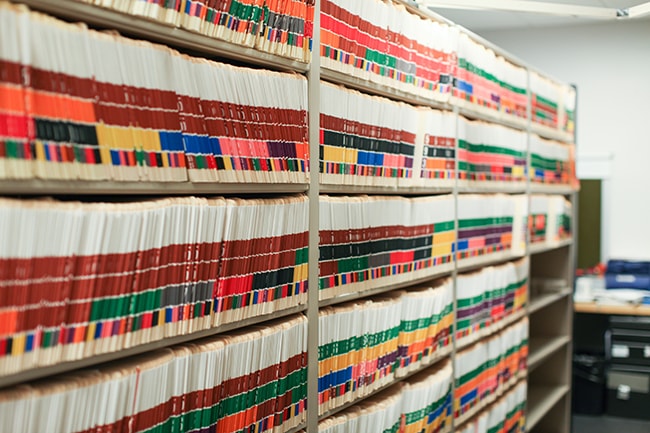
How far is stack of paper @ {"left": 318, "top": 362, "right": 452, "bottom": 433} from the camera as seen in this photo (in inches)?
96.0

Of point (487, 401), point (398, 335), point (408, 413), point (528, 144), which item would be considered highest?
point (528, 144)

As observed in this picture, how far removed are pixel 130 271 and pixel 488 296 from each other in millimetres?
2294

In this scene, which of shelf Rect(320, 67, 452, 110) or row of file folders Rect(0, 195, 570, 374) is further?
shelf Rect(320, 67, 452, 110)

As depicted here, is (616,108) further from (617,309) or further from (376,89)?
(376,89)

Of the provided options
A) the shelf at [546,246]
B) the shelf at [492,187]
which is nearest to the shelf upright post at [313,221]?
the shelf at [492,187]

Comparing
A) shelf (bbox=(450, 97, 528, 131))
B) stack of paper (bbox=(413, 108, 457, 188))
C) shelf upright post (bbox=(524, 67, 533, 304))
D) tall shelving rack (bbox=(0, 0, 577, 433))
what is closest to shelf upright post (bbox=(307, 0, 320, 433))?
tall shelving rack (bbox=(0, 0, 577, 433))

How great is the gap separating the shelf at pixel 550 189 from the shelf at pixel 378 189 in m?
1.24

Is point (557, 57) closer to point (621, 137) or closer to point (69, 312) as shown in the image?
point (621, 137)

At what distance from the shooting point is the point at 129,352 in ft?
5.07

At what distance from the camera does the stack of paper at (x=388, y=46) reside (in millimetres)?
2273

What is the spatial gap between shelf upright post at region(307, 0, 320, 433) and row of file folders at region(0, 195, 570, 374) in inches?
1.7

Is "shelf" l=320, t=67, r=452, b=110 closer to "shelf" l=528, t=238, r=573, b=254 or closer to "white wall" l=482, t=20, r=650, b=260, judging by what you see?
"shelf" l=528, t=238, r=573, b=254

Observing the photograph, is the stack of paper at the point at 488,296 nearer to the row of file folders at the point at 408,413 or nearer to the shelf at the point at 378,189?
the row of file folders at the point at 408,413

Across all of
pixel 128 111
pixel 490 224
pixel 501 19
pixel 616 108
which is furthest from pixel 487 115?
pixel 616 108
